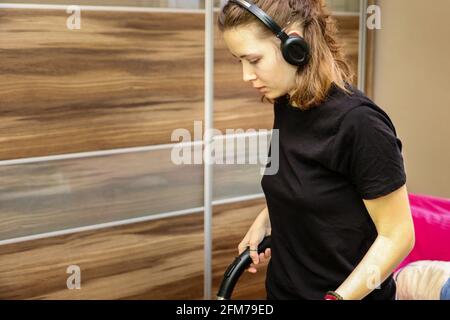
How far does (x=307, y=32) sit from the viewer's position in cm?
109

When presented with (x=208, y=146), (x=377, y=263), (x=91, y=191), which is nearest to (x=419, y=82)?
(x=208, y=146)

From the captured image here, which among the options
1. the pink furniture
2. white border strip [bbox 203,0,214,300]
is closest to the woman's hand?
the pink furniture

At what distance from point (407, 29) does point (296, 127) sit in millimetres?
1926

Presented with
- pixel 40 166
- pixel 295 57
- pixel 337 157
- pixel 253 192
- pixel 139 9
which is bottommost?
pixel 253 192

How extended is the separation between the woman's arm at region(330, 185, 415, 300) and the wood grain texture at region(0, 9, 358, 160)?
140cm

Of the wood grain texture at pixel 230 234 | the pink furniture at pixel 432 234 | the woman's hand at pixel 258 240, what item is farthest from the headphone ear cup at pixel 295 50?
the wood grain texture at pixel 230 234

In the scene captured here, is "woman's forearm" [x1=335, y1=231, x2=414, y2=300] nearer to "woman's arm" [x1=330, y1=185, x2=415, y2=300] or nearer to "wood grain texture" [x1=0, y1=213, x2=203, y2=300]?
"woman's arm" [x1=330, y1=185, x2=415, y2=300]

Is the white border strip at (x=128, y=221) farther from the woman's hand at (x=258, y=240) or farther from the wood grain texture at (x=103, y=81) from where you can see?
Answer: the woman's hand at (x=258, y=240)

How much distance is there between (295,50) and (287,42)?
20mm

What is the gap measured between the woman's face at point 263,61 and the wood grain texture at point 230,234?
150 cm

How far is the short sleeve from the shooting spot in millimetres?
985

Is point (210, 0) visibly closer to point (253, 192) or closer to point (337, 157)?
point (253, 192)
